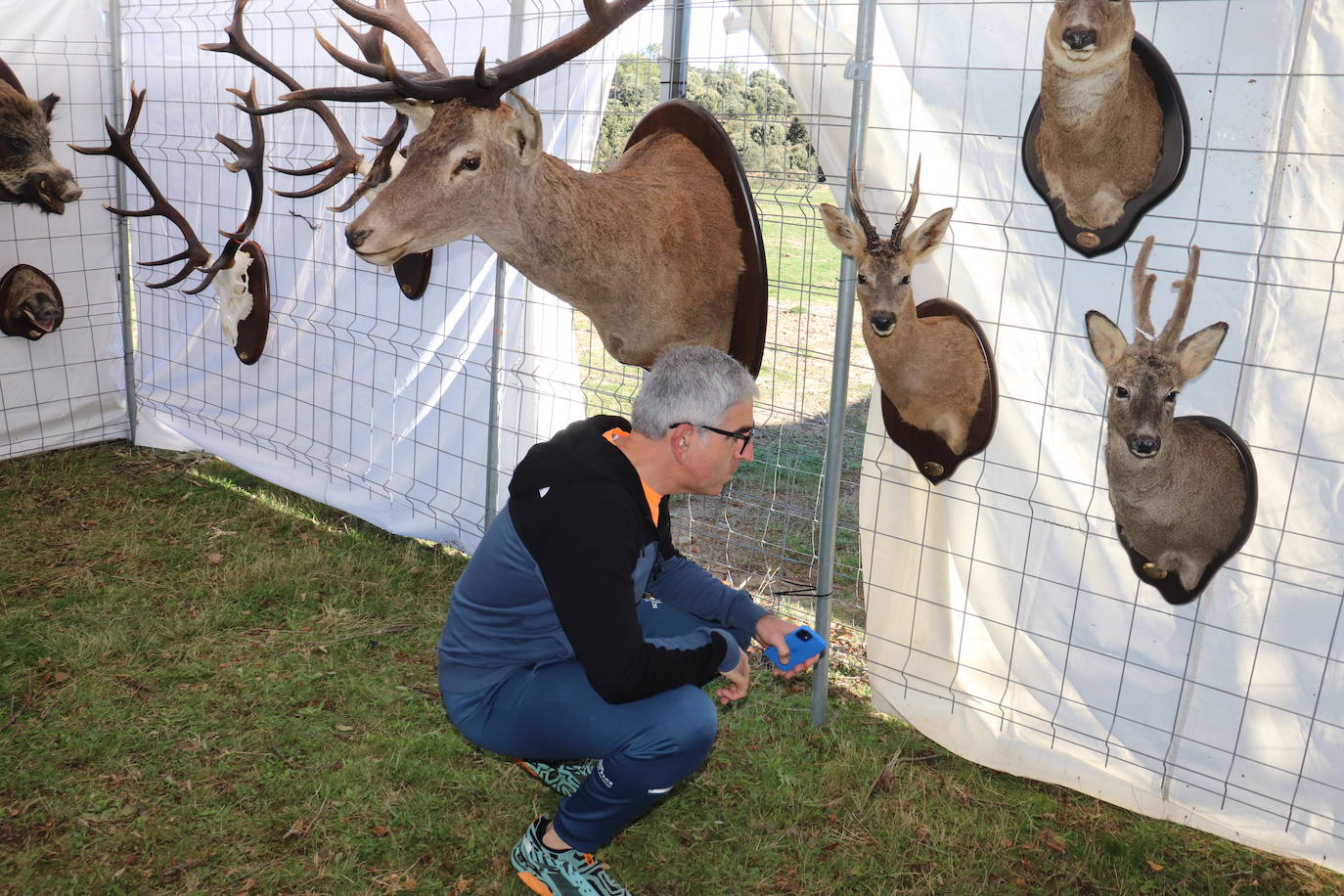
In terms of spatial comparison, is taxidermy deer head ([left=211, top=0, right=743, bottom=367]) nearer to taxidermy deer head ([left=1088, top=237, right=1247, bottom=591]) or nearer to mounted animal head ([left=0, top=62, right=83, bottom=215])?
taxidermy deer head ([left=1088, top=237, right=1247, bottom=591])

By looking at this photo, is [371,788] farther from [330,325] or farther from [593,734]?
[330,325]

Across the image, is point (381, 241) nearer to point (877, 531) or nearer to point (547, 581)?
point (547, 581)

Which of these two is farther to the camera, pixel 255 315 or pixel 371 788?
pixel 255 315

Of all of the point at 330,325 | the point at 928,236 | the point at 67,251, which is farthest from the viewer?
the point at 67,251

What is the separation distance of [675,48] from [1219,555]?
2295 millimetres

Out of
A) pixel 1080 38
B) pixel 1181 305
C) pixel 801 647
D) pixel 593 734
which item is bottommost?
pixel 593 734

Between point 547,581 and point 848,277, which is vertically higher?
point 848,277

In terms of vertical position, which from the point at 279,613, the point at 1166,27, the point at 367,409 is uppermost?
the point at 1166,27

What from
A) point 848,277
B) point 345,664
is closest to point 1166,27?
point 848,277

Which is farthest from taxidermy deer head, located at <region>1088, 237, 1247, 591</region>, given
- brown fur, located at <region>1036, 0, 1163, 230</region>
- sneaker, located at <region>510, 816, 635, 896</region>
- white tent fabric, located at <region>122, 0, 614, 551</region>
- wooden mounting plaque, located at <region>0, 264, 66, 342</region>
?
wooden mounting plaque, located at <region>0, 264, 66, 342</region>

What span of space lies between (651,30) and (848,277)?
1.20m

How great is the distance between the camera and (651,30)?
12.0 ft

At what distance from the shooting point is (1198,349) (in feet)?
8.42

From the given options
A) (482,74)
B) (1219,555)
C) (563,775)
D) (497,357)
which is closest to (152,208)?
(497,357)
